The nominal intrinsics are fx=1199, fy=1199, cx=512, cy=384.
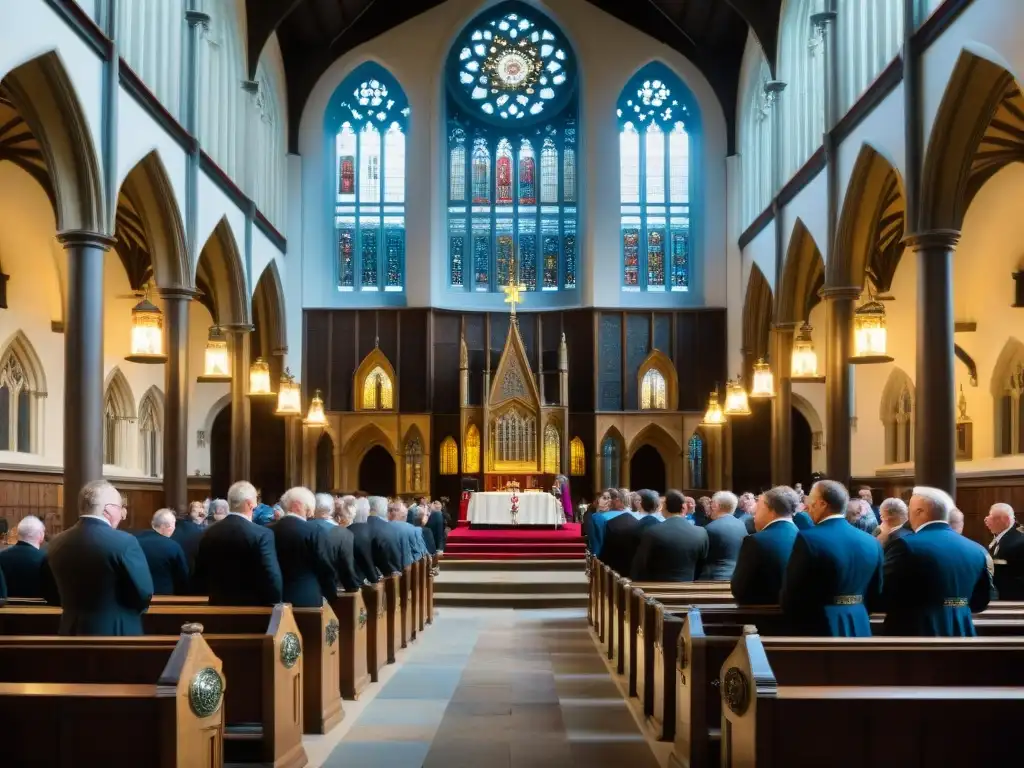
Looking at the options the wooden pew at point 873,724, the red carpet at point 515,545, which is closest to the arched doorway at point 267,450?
the red carpet at point 515,545

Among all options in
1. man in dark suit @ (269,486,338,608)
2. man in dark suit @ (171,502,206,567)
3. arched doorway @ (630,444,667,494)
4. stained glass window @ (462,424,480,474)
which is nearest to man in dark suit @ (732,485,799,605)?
man in dark suit @ (269,486,338,608)

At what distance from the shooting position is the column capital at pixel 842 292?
17453 mm

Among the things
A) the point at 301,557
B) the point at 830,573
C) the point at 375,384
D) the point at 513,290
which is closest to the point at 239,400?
the point at 375,384

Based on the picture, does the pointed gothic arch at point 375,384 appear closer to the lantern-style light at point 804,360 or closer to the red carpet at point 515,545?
the red carpet at point 515,545

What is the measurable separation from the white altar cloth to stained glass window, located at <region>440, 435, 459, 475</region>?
528cm

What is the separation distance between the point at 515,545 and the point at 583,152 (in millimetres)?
11451

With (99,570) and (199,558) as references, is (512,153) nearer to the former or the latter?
(199,558)

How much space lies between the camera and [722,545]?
1105 centimetres

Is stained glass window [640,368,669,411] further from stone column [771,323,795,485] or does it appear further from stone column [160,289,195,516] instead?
stone column [160,289,195,516]

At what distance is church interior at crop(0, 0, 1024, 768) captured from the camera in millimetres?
8867

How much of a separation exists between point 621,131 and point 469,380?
696 cm

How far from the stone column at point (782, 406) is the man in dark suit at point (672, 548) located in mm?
10667

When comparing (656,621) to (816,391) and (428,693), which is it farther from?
(816,391)

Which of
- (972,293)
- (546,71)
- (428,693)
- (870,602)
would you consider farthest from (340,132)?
(870,602)
